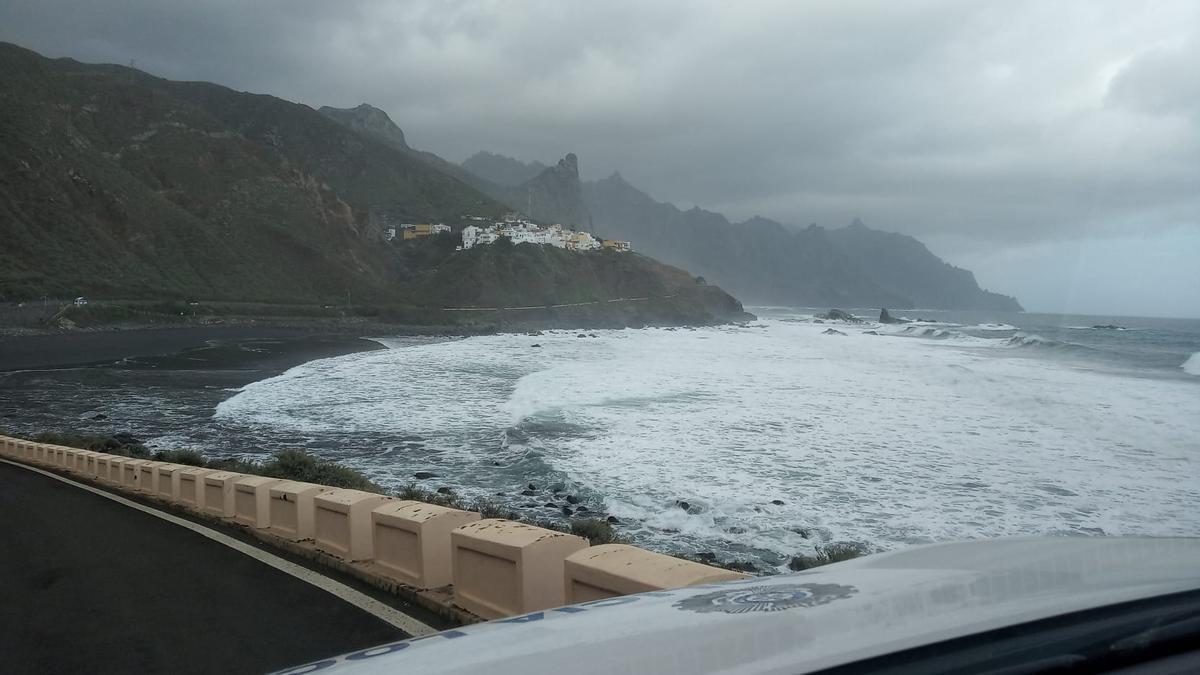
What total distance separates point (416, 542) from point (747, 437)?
484 inches

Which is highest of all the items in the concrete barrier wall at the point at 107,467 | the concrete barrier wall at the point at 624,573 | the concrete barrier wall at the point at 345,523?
the concrete barrier wall at the point at 624,573

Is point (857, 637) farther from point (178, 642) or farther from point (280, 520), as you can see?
point (280, 520)

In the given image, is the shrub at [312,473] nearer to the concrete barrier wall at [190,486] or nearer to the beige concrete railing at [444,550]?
the concrete barrier wall at [190,486]

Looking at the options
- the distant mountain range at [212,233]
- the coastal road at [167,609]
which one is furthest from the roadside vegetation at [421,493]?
the distant mountain range at [212,233]

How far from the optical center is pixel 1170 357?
38156 mm

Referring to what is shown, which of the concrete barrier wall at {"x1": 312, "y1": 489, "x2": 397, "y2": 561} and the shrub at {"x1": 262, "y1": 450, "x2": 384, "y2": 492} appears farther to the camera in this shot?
the shrub at {"x1": 262, "y1": 450, "x2": 384, "y2": 492}

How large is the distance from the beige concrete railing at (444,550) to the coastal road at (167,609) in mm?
292

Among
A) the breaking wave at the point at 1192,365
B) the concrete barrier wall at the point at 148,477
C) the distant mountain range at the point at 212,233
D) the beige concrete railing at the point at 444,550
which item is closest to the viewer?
the beige concrete railing at the point at 444,550

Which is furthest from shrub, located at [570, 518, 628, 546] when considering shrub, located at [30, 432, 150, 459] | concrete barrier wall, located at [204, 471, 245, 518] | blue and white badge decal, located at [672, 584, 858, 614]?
shrub, located at [30, 432, 150, 459]

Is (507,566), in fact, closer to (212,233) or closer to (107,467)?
(107,467)

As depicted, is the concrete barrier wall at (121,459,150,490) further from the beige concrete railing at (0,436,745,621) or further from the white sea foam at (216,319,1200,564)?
the white sea foam at (216,319,1200,564)

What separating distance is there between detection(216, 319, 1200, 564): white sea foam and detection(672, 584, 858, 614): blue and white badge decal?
23.0 feet

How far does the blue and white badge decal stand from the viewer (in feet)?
8.02

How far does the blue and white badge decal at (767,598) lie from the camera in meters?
2.45
